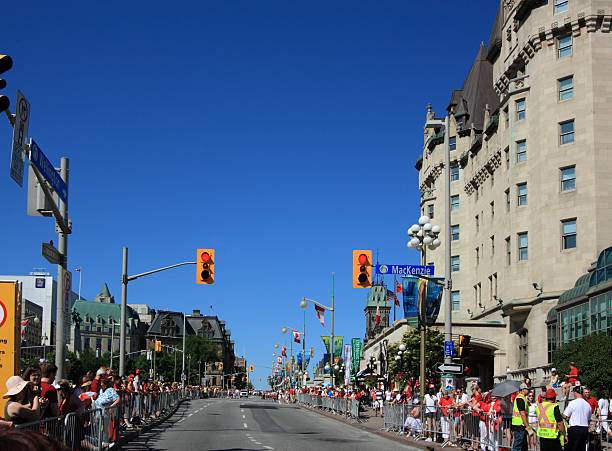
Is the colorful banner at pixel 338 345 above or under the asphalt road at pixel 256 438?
above

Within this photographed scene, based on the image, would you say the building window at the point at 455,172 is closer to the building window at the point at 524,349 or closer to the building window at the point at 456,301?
the building window at the point at 456,301

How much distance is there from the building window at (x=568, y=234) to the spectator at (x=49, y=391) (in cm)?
3436

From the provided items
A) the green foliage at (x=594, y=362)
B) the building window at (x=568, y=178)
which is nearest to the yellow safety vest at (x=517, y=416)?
the green foliage at (x=594, y=362)

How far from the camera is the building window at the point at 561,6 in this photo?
4488 centimetres

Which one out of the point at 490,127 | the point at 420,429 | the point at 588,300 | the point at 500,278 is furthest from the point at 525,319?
the point at 420,429

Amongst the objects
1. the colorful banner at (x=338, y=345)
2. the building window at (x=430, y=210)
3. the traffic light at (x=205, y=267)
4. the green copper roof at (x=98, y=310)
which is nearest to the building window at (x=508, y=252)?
the building window at (x=430, y=210)

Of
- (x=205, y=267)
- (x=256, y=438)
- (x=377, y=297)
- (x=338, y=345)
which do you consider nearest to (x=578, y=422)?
(x=256, y=438)

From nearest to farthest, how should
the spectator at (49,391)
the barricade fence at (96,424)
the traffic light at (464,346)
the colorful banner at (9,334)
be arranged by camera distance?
1. the barricade fence at (96,424)
2. the spectator at (49,391)
3. the colorful banner at (9,334)
4. the traffic light at (464,346)

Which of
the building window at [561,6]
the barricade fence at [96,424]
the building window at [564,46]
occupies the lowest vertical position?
the barricade fence at [96,424]

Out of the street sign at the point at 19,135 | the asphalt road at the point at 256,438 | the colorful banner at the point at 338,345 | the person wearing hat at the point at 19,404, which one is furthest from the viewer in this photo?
the colorful banner at the point at 338,345

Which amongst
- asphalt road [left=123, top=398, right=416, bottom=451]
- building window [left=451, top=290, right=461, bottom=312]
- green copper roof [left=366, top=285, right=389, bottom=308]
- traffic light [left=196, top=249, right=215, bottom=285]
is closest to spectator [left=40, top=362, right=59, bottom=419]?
asphalt road [left=123, top=398, right=416, bottom=451]

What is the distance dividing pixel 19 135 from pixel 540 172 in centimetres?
3535

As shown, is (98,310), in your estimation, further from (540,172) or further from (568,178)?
(568,178)

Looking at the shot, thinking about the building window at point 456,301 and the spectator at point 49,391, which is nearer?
the spectator at point 49,391
